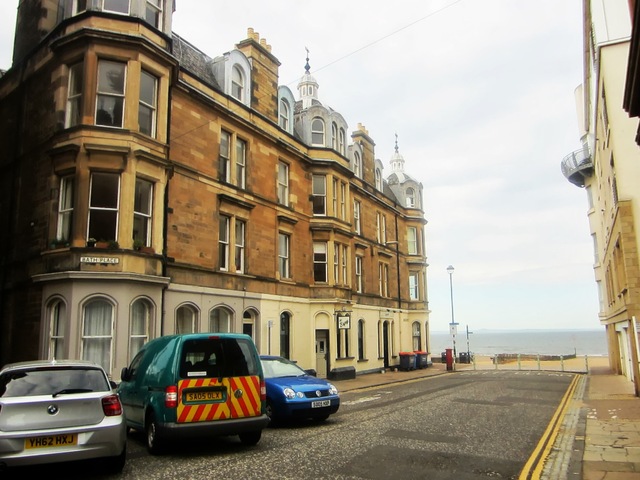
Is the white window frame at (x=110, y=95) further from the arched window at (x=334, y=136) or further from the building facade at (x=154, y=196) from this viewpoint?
the arched window at (x=334, y=136)

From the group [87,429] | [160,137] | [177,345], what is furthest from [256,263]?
[87,429]

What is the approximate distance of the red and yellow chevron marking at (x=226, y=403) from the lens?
830cm

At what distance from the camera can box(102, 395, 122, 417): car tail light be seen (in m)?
6.94

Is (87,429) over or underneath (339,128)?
underneath

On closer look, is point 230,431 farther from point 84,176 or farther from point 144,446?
point 84,176

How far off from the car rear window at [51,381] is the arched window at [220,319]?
475 inches

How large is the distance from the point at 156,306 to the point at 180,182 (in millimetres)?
4642

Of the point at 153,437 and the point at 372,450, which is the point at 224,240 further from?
the point at 372,450

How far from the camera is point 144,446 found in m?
9.32

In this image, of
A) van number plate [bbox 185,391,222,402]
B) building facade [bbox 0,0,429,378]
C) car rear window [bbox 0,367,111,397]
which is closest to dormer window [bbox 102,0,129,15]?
building facade [bbox 0,0,429,378]

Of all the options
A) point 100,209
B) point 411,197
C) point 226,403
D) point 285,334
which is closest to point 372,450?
point 226,403

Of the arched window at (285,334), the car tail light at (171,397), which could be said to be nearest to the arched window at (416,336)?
the arched window at (285,334)

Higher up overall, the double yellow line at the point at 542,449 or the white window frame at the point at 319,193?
the white window frame at the point at 319,193

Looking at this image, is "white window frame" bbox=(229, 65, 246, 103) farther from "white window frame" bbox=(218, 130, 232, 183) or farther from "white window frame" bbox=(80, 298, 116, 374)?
Answer: "white window frame" bbox=(80, 298, 116, 374)
